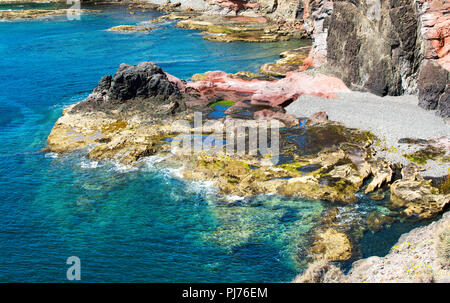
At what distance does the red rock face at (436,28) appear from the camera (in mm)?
41469

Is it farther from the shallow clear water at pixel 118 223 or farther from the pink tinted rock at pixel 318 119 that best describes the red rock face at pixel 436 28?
the shallow clear water at pixel 118 223

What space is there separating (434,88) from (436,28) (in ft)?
18.8

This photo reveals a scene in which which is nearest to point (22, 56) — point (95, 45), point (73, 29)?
point (95, 45)

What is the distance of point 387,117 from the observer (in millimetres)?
41094

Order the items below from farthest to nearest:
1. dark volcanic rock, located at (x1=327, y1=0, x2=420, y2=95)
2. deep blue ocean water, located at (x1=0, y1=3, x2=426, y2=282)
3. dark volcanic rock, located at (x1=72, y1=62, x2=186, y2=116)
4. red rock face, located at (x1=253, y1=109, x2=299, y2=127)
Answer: dark volcanic rock, located at (x1=72, y1=62, x2=186, y2=116), dark volcanic rock, located at (x1=327, y1=0, x2=420, y2=95), red rock face, located at (x1=253, y1=109, x2=299, y2=127), deep blue ocean water, located at (x1=0, y1=3, x2=426, y2=282)

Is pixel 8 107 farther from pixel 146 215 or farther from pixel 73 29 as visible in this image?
pixel 73 29

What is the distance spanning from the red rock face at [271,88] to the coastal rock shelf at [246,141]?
0.40 feet

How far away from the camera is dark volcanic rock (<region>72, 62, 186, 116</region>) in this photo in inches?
1870

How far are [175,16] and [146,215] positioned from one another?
281 feet

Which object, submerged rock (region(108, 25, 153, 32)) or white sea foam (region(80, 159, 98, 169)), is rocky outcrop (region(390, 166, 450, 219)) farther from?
submerged rock (region(108, 25, 153, 32))

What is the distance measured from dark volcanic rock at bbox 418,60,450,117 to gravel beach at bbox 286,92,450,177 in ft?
2.89

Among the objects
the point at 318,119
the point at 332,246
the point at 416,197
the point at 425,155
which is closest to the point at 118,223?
the point at 332,246

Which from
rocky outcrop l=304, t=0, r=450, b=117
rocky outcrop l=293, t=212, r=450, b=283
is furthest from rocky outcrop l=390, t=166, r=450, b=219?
rocky outcrop l=304, t=0, r=450, b=117

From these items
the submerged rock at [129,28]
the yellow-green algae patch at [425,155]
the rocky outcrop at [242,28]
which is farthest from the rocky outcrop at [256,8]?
the yellow-green algae patch at [425,155]
